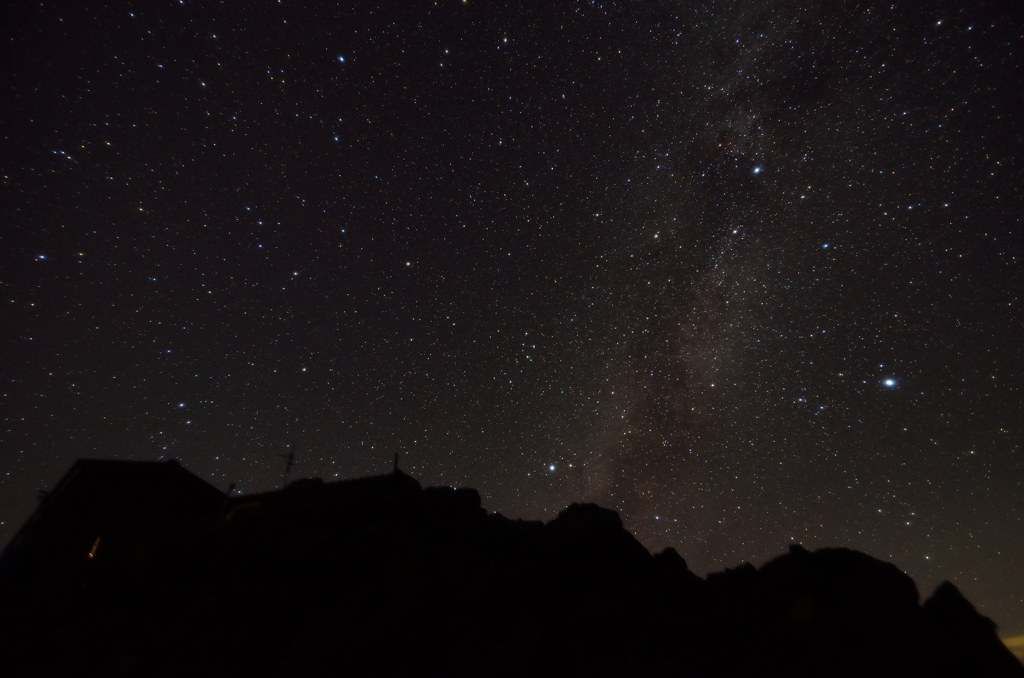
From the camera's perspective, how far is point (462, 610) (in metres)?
12.3

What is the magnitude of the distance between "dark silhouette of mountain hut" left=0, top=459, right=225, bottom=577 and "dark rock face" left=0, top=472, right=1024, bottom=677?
2.09ft

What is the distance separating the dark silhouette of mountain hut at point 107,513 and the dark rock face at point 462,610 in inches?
25.1

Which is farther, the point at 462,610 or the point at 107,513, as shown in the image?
the point at 107,513

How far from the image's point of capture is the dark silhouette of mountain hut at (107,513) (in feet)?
48.3

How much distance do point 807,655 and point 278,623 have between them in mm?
13442

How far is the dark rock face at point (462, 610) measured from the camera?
418 inches

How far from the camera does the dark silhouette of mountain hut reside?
14719mm

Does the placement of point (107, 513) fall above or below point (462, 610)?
above

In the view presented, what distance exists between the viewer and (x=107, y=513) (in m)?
16.2

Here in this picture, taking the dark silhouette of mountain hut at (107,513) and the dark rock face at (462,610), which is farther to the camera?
the dark silhouette of mountain hut at (107,513)

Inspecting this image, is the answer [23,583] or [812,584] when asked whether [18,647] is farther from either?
[812,584]

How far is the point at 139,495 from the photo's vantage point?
17.0m

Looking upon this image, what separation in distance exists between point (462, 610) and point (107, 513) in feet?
45.1

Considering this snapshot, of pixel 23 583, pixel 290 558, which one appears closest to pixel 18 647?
pixel 23 583
